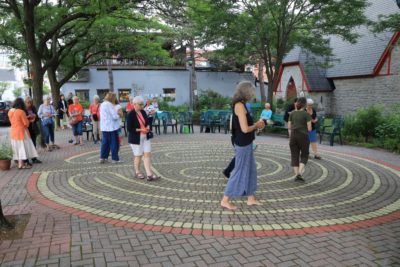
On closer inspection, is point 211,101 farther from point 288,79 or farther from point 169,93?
point 288,79

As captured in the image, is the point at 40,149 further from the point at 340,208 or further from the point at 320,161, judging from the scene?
the point at 340,208

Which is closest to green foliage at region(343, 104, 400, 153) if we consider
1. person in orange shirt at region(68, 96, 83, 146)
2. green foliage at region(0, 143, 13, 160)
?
person in orange shirt at region(68, 96, 83, 146)

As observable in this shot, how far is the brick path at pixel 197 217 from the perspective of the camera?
4.30 metres

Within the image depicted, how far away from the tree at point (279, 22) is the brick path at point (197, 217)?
32.1 feet

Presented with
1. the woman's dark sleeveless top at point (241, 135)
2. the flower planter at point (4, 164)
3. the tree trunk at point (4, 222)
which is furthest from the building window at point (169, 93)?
the tree trunk at point (4, 222)

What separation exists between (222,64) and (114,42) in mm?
15892

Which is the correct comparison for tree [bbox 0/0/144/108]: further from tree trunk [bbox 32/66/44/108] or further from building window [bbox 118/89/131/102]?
building window [bbox 118/89/131/102]

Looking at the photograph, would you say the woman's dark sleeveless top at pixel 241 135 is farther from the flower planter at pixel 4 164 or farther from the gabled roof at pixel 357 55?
the gabled roof at pixel 357 55

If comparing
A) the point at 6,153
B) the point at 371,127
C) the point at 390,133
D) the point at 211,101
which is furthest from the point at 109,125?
the point at 211,101

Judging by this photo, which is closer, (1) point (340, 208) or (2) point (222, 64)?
(1) point (340, 208)

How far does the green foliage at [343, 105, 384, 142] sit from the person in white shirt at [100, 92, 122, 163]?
31.3 ft

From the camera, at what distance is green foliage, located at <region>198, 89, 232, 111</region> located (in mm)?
29094

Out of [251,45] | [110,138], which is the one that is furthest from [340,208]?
[251,45]

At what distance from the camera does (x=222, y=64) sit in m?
34.2
